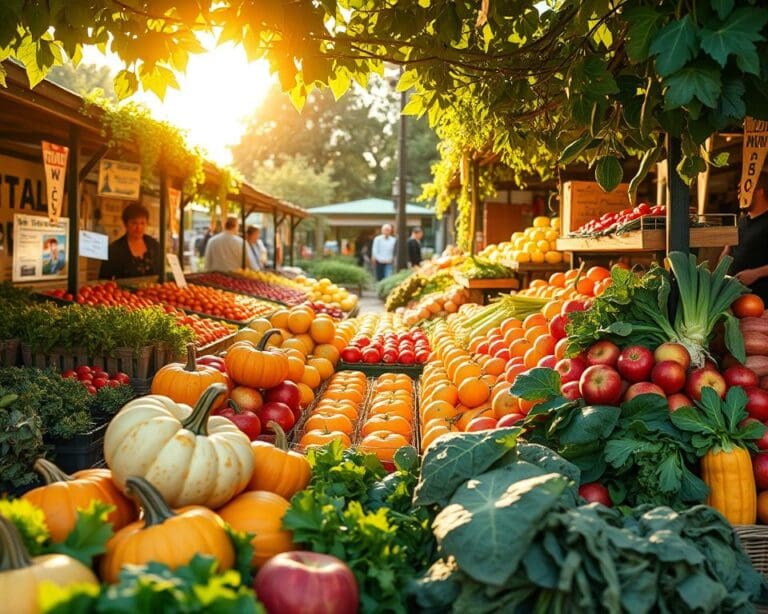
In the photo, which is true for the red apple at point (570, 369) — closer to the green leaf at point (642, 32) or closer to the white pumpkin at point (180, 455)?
the green leaf at point (642, 32)

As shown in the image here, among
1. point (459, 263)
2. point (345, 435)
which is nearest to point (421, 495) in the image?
point (345, 435)

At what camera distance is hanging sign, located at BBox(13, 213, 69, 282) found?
7.31 meters

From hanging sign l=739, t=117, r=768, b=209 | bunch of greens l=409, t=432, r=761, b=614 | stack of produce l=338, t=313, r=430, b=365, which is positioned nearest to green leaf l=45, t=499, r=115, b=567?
bunch of greens l=409, t=432, r=761, b=614

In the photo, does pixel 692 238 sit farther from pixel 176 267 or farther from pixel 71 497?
pixel 176 267

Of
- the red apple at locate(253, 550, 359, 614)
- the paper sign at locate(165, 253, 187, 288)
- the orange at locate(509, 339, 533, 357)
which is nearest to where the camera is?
the red apple at locate(253, 550, 359, 614)

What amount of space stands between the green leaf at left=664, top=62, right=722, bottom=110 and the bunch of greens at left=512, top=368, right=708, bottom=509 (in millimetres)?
1357

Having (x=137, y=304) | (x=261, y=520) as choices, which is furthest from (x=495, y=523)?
(x=137, y=304)

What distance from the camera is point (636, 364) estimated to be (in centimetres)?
322

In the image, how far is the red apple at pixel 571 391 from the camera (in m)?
3.27

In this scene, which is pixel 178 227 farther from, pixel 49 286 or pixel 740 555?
pixel 740 555

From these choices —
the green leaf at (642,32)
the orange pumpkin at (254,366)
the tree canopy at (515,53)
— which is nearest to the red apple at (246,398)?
the orange pumpkin at (254,366)

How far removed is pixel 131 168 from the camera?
25.1ft

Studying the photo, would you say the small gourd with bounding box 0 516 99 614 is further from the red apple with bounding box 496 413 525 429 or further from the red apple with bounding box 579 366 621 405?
the red apple with bounding box 579 366 621 405

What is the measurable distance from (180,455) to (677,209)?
8.64 feet
